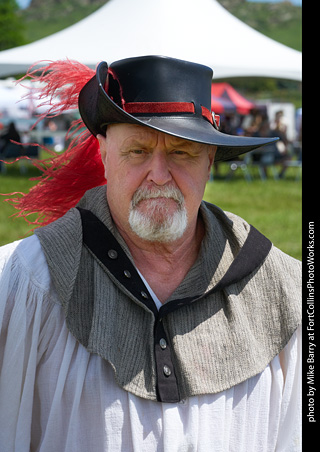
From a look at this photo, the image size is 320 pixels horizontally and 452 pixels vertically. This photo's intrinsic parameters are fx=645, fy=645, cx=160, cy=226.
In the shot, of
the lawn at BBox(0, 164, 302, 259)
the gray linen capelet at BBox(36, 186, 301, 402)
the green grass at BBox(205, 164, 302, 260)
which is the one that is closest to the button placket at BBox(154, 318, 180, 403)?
the gray linen capelet at BBox(36, 186, 301, 402)

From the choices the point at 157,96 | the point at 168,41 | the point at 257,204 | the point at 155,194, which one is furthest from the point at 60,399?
the point at 257,204

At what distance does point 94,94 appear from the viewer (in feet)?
7.16

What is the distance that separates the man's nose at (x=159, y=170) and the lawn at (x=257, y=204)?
439 centimetres

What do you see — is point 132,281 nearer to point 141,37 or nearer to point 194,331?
point 194,331

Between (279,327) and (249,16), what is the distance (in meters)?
120

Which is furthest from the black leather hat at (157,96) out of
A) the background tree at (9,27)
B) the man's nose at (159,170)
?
the background tree at (9,27)

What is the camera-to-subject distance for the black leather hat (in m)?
2.07

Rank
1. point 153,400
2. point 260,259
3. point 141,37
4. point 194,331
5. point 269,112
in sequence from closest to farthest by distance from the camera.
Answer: point 153,400
point 194,331
point 260,259
point 141,37
point 269,112

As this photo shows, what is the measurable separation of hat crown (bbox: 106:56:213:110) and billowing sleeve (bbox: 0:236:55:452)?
0.66m

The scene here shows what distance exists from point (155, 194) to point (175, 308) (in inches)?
15.2

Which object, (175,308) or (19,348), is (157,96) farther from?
(19,348)

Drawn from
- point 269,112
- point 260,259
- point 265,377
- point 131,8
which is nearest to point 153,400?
point 265,377

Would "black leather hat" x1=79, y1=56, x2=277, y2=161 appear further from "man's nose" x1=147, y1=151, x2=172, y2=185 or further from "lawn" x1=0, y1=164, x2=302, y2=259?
"lawn" x1=0, y1=164, x2=302, y2=259

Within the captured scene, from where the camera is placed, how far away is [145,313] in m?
2.11
